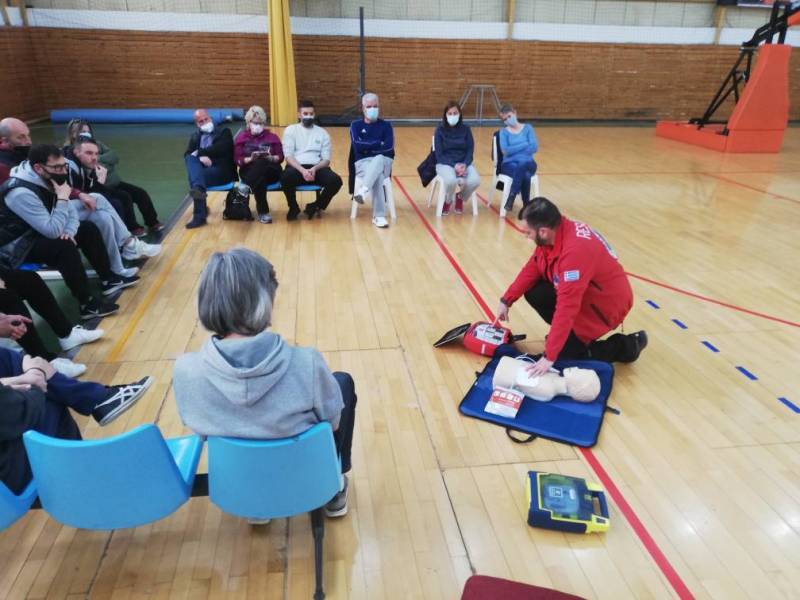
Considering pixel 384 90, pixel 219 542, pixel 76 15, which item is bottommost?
pixel 219 542

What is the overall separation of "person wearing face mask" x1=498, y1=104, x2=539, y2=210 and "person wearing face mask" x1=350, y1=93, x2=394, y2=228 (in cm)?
129

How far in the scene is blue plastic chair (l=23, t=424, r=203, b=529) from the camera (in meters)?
1.54

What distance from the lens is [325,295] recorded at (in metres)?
4.20

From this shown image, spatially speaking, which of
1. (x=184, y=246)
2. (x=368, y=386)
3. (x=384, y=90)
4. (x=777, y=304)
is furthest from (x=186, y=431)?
(x=384, y=90)

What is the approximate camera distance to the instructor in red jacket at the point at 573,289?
2.82m

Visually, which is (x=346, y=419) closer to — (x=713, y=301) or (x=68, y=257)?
(x=68, y=257)

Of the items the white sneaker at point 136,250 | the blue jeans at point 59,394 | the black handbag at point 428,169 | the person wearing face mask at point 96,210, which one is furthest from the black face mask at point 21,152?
the black handbag at point 428,169

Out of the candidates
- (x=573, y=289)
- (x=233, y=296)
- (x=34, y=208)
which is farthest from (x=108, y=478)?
(x=34, y=208)

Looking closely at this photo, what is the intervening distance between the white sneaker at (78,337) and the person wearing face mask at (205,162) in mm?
2355

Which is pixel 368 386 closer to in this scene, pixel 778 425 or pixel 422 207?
pixel 778 425

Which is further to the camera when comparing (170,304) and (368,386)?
(170,304)

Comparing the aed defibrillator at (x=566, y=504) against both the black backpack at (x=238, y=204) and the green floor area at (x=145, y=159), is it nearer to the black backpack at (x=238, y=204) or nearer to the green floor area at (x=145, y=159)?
the green floor area at (x=145, y=159)

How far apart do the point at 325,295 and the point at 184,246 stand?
178 centimetres

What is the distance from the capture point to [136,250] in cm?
465
